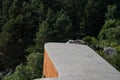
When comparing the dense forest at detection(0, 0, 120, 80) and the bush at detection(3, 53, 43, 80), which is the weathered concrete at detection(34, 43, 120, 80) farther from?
the dense forest at detection(0, 0, 120, 80)

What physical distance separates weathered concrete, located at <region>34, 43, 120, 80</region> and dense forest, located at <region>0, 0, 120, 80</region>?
21.1 m

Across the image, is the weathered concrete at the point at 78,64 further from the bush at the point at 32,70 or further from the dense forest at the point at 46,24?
the dense forest at the point at 46,24

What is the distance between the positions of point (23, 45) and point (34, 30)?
2831mm

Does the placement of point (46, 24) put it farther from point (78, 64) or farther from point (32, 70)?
point (78, 64)

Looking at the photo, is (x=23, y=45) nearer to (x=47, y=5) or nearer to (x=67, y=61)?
(x=47, y=5)

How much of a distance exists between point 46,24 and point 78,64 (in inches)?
1108

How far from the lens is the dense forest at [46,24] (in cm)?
3666

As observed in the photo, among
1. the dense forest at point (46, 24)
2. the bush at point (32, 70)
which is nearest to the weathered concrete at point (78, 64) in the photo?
the bush at point (32, 70)

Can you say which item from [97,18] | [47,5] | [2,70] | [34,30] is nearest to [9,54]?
[2,70]

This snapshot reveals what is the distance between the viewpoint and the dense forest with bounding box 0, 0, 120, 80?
120ft

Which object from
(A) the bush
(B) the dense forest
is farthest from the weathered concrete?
(B) the dense forest

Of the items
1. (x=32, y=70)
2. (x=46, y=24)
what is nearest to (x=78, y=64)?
(x=32, y=70)

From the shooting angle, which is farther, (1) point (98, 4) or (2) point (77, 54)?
(1) point (98, 4)

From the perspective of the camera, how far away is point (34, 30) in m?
40.7
